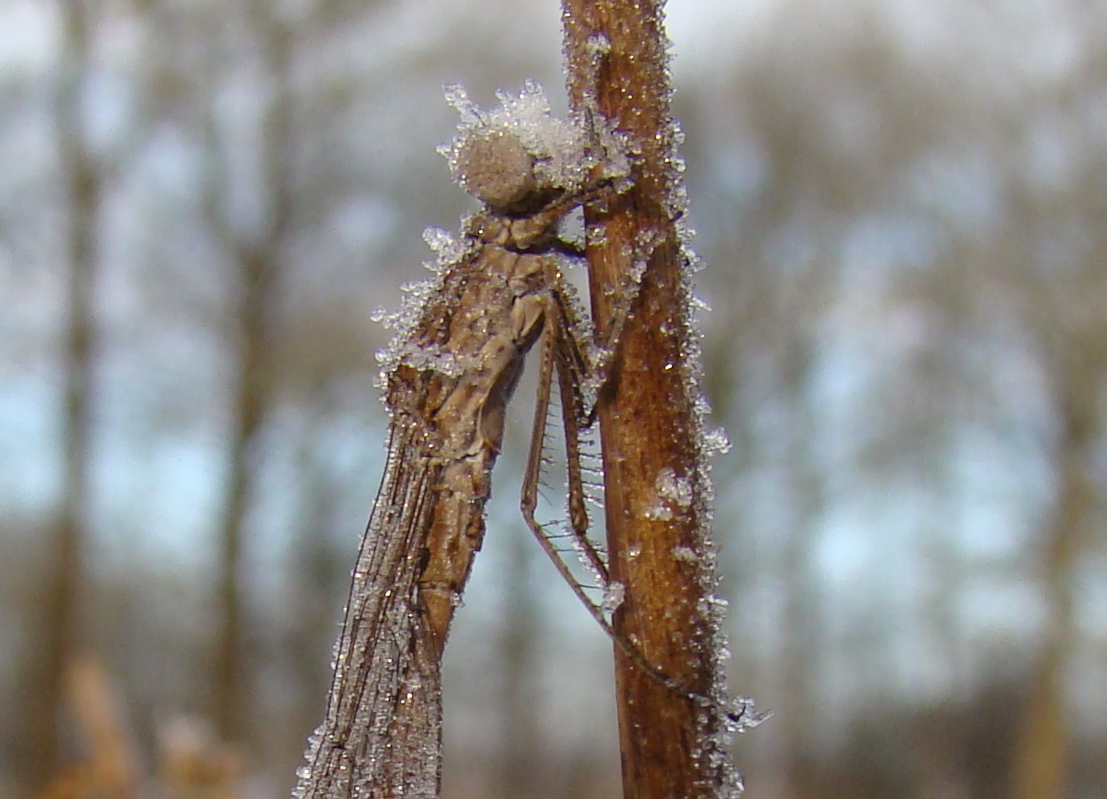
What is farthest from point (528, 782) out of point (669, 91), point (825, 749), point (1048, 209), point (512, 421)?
point (669, 91)

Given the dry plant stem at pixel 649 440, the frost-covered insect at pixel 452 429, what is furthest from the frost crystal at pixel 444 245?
the dry plant stem at pixel 649 440

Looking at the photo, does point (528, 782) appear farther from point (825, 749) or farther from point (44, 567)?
point (44, 567)

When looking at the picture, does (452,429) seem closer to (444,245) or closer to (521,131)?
(444,245)

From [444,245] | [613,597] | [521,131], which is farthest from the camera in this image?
[444,245]

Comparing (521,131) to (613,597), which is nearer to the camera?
(613,597)

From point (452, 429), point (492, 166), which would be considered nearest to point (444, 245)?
point (492, 166)

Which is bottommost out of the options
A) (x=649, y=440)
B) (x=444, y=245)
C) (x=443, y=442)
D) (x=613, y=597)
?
(x=613, y=597)

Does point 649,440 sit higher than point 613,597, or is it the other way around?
point 649,440
